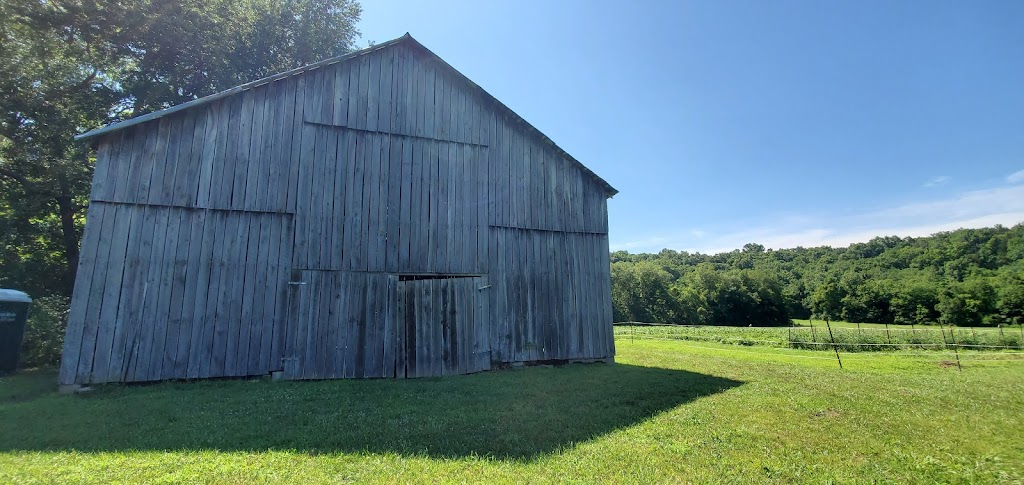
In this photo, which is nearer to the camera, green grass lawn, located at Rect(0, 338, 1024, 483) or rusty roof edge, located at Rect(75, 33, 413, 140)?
green grass lawn, located at Rect(0, 338, 1024, 483)

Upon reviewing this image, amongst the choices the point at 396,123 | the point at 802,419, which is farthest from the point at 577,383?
the point at 396,123

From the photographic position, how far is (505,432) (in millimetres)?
5879

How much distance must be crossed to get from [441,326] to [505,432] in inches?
208

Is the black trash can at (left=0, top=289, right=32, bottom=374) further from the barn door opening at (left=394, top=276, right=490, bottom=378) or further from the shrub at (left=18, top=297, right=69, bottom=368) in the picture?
the barn door opening at (left=394, top=276, right=490, bottom=378)

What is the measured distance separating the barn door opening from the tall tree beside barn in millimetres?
12736

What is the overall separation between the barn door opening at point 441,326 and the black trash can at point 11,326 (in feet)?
31.5

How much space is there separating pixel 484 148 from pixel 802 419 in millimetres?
9188

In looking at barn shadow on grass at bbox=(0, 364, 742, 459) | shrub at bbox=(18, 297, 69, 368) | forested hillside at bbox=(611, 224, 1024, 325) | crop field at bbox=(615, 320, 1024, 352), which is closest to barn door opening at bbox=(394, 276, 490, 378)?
barn shadow on grass at bbox=(0, 364, 742, 459)

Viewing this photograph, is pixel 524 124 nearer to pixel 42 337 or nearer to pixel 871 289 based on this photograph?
pixel 42 337

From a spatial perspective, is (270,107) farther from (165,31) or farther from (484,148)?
(165,31)

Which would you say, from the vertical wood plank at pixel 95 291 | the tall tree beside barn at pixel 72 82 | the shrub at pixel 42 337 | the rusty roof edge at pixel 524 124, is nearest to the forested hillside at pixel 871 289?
the rusty roof edge at pixel 524 124

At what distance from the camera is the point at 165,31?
1553 cm

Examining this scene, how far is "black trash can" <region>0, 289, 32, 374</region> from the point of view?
1053cm

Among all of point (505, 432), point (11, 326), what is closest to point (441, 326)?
point (505, 432)
